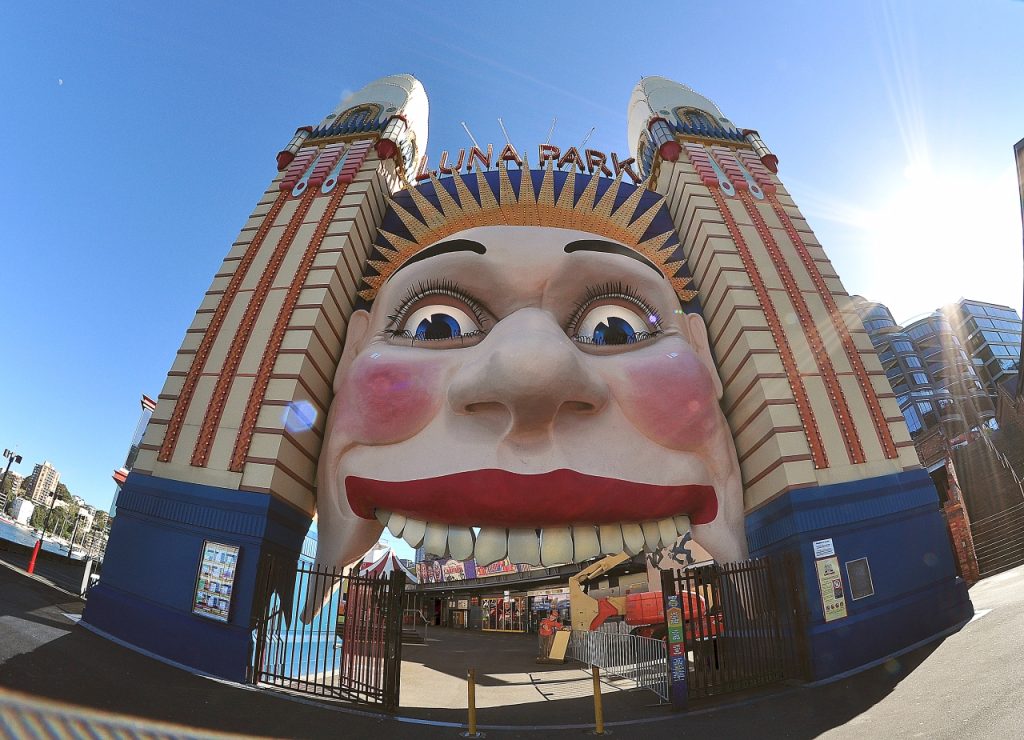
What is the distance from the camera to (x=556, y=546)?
18.4 ft

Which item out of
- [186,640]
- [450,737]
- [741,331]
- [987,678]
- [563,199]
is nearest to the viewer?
[987,678]

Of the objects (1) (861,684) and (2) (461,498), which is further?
(2) (461,498)

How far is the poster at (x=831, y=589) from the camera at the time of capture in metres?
5.57

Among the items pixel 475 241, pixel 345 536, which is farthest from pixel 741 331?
pixel 345 536

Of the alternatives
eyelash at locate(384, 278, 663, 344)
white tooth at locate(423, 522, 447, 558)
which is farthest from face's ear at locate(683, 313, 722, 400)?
white tooth at locate(423, 522, 447, 558)

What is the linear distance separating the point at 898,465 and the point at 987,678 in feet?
9.50

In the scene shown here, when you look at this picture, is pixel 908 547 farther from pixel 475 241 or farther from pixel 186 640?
pixel 186 640

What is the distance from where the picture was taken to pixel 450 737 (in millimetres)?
4566

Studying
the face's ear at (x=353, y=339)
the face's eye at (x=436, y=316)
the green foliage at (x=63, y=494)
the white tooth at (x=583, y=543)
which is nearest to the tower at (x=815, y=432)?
the white tooth at (x=583, y=543)

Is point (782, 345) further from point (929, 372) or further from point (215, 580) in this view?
point (929, 372)

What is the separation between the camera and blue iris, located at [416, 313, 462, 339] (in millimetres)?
6211

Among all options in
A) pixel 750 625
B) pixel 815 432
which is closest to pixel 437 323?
pixel 815 432

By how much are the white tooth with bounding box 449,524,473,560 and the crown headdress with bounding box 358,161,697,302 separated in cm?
365

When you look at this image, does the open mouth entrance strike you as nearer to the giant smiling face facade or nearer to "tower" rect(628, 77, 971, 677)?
the giant smiling face facade
